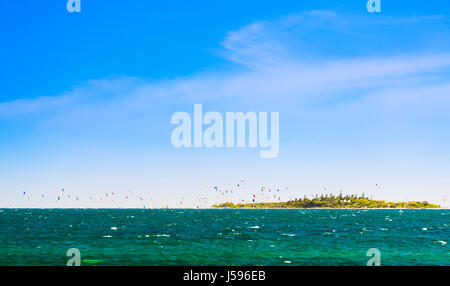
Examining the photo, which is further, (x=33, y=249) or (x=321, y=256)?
(x=33, y=249)

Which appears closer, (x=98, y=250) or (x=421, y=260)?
(x=421, y=260)

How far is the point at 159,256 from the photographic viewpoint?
143 ft

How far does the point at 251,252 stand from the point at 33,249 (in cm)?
2614
